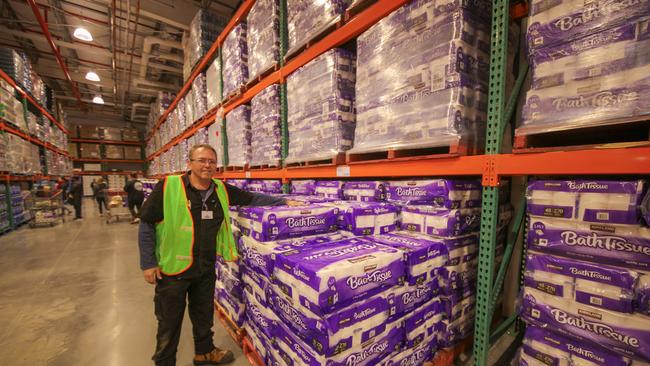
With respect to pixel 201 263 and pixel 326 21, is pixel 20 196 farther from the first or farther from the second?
pixel 326 21

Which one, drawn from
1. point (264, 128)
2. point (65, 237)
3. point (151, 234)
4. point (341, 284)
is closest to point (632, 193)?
point (341, 284)

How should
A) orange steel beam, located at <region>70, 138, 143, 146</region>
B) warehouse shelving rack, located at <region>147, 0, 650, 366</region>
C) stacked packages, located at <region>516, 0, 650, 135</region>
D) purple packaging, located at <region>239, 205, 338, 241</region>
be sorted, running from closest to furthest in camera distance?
stacked packages, located at <region>516, 0, 650, 135</region>, warehouse shelving rack, located at <region>147, 0, 650, 366</region>, purple packaging, located at <region>239, 205, 338, 241</region>, orange steel beam, located at <region>70, 138, 143, 146</region>

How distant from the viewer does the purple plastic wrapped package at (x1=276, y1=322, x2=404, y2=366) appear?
4.51ft

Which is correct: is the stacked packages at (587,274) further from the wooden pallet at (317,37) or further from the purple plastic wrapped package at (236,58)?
the purple plastic wrapped package at (236,58)

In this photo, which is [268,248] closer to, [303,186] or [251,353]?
[251,353]

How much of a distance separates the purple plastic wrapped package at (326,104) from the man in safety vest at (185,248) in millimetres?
1210

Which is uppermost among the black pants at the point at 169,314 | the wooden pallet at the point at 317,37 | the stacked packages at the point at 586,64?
the wooden pallet at the point at 317,37

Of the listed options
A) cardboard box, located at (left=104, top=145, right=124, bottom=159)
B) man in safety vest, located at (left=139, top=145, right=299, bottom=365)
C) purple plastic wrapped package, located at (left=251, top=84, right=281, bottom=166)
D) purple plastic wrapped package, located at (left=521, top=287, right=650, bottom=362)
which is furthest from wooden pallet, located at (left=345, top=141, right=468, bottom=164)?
cardboard box, located at (left=104, top=145, right=124, bottom=159)

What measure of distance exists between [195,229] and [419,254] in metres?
1.83

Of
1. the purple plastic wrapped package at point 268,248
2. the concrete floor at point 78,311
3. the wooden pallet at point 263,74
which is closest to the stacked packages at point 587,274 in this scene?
the purple plastic wrapped package at point 268,248

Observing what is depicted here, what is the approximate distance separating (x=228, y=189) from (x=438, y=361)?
2.36 m

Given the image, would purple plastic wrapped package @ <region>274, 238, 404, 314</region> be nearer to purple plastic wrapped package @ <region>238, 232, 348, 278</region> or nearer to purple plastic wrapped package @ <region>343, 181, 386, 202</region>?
purple plastic wrapped package @ <region>238, 232, 348, 278</region>

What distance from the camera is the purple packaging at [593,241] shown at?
1293 mm

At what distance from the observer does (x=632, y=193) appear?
130cm
